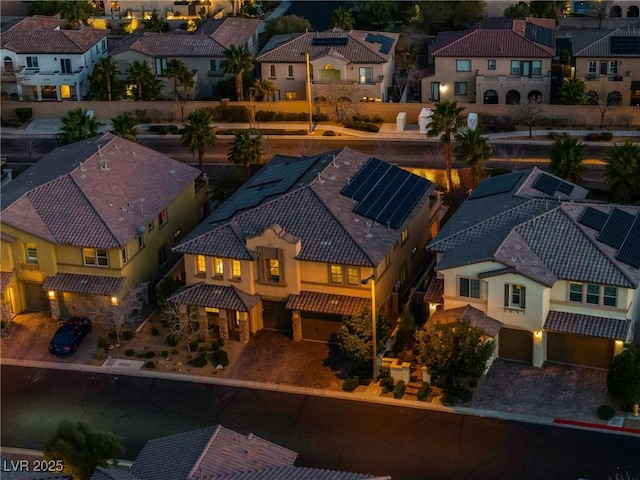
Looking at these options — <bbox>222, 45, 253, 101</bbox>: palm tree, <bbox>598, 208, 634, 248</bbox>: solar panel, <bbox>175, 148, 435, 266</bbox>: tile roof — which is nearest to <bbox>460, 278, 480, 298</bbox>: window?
<bbox>175, 148, 435, 266</bbox>: tile roof

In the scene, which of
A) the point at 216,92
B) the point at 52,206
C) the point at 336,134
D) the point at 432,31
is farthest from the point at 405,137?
the point at 52,206

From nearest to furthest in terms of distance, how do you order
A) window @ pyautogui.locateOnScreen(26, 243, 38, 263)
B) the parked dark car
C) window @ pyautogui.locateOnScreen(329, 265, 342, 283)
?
window @ pyautogui.locateOnScreen(329, 265, 342, 283) → the parked dark car → window @ pyautogui.locateOnScreen(26, 243, 38, 263)

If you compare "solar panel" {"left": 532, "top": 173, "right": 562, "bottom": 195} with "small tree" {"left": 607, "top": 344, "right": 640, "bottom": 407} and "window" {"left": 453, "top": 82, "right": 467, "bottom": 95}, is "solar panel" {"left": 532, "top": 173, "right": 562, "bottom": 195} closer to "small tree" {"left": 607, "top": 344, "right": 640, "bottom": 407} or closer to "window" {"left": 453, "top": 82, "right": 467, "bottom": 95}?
"small tree" {"left": 607, "top": 344, "right": 640, "bottom": 407}

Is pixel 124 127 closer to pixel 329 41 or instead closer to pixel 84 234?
pixel 84 234

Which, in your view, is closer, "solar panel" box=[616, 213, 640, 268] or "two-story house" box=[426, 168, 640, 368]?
"two-story house" box=[426, 168, 640, 368]

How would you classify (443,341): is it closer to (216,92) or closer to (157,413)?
(157,413)

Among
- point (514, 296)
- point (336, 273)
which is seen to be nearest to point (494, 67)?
point (336, 273)

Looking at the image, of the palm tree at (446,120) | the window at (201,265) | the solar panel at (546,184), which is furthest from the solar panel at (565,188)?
the window at (201,265)
